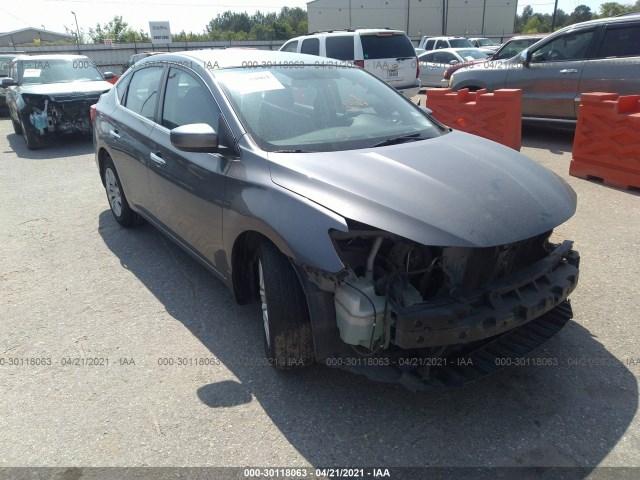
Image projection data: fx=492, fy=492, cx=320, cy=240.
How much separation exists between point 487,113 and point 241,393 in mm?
6338

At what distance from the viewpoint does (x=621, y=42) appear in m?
7.52

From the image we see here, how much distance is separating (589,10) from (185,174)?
79.2 meters

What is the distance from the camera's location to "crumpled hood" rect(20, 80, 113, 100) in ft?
31.7

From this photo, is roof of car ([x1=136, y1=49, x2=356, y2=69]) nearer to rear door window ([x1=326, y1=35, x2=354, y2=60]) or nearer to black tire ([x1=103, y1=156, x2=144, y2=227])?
black tire ([x1=103, y1=156, x2=144, y2=227])

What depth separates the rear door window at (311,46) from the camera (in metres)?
11.7

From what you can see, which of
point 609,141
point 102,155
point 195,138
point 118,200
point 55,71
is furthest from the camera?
point 55,71

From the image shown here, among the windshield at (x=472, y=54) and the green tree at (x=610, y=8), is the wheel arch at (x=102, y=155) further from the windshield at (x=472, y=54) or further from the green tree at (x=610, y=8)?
the green tree at (x=610, y=8)

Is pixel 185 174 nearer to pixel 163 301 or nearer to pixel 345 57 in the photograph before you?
pixel 163 301

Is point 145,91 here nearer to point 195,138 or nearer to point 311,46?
point 195,138

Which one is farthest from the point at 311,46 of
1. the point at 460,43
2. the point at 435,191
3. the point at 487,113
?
the point at 460,43

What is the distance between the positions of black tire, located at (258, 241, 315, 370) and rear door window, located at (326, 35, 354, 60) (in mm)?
9555

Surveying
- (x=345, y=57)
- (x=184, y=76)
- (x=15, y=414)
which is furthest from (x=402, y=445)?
(x=345, y=57)

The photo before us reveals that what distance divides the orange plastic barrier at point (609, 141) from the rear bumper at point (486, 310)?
12.7 feet

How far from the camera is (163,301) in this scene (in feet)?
12.7
